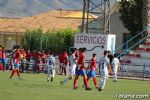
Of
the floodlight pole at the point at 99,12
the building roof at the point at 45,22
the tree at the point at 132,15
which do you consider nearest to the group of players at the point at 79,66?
the floodlight pole at the point at 99,12

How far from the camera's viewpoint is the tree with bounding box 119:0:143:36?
185 ft

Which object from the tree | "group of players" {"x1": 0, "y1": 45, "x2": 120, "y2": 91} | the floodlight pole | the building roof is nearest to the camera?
"group of players" {"x1": 0, "y1": 45, "x2": 120, "y2": 91}

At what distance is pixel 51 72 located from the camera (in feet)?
121

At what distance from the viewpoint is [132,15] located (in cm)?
5703

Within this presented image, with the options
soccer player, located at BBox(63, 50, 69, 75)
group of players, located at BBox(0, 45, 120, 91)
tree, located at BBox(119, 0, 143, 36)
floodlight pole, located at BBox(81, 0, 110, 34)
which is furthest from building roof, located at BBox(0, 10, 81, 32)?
group of players, located at BBox(0, 45, 120, 91)

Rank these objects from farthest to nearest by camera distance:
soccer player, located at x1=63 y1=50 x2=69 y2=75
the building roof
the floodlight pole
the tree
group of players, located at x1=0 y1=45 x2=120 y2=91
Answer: the building roof → the tree → the floodlight pole → soccer player, located at x1=63 y1=50 x2=69 y2=75 → group of players, located at x1=0 y1=45 x2=120 y2=91

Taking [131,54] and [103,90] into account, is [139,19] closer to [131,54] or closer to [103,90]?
[131,54]

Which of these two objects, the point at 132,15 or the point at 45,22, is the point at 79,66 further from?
the point at 45,22

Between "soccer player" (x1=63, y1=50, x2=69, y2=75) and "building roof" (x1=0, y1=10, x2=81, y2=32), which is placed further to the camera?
"building roof" (x1=0, y1=10, x2=81, y2=32)

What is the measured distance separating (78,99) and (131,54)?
86.2ft

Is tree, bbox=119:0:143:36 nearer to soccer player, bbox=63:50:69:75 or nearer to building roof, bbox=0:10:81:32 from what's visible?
soccer player, bbox=63:50:69:75

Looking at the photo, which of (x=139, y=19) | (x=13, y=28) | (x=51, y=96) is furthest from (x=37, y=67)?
(x=13, y=28)

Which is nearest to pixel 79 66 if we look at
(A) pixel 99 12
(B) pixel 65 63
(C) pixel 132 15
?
(B) pixel 65 63

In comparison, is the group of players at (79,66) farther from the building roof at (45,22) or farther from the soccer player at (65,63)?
the building roof at (45,22)
